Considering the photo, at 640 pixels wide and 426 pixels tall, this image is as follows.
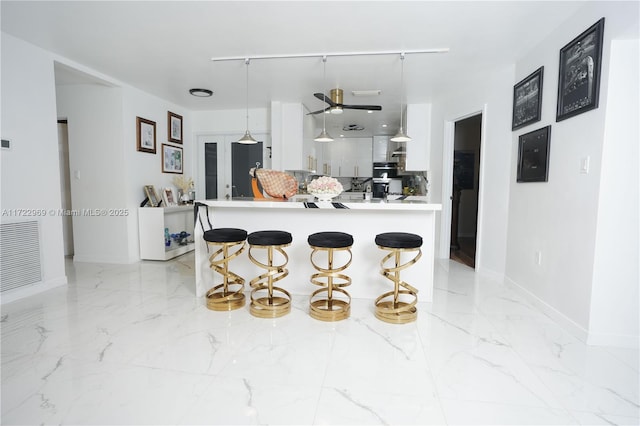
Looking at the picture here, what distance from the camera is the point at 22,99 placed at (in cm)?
301

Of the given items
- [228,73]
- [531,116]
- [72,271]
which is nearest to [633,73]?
[531,116]

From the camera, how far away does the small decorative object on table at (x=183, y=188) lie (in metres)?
5.21

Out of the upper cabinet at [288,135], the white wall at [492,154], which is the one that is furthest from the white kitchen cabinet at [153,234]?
the white wall at [492,154]

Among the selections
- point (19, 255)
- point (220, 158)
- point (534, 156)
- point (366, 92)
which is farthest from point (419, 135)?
point (19, 255)

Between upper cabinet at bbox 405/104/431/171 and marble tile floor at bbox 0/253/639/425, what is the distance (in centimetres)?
286

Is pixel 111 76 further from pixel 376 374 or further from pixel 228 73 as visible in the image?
pixel 376 374

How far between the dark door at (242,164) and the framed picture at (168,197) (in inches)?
42.4

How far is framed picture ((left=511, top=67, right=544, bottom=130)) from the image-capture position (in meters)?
2.94

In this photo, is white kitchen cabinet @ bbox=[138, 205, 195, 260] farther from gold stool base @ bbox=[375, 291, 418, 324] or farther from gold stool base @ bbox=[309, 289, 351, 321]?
gold stool base @ bbox=[375, 291, 418, 324]

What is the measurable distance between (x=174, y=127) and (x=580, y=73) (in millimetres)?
5199

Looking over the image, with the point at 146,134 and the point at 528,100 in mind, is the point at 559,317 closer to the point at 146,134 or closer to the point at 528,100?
the point at 528,100

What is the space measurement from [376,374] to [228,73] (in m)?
3.57

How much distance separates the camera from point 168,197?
495cm

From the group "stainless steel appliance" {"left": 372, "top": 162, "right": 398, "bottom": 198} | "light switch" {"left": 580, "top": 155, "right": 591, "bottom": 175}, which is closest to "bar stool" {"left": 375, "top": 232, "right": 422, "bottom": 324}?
"light switch" {"left": 580, "top": 155, "right": 591, "bottom": 175}
